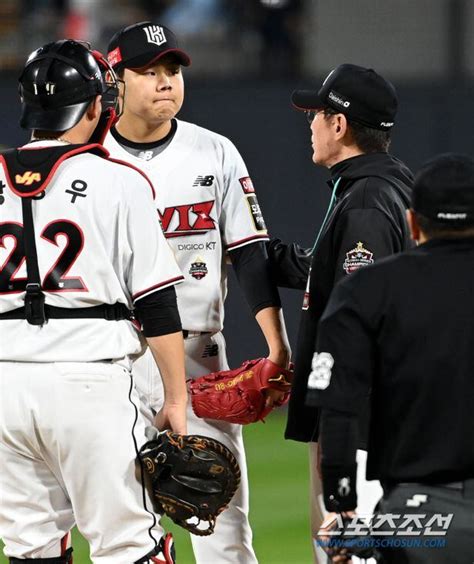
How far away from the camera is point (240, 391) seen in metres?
4.64

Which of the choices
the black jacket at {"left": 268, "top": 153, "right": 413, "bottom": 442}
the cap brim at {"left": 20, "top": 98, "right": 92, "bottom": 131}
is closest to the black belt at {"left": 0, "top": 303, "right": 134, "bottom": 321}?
the cap brim at {"left": 20, "top": 98, "right": 92, "bottom": 131}

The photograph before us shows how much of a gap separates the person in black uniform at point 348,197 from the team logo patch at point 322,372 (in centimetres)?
83

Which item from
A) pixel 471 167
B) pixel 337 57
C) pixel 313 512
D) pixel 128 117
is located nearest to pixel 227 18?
pixel 337 57

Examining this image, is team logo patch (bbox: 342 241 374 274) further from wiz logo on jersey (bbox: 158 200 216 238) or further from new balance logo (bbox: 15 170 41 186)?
new balance logo (bbox: 15 170 41 186)

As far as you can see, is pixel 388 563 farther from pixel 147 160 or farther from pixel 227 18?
pixel 227 18

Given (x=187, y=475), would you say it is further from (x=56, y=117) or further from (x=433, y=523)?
(x=56, y=117)

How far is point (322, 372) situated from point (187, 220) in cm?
173

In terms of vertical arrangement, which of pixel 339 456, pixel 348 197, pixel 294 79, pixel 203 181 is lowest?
pixel 294 79

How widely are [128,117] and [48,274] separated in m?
1.47

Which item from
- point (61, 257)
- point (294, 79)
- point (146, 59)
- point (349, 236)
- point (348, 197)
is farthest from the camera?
point (294, 79)

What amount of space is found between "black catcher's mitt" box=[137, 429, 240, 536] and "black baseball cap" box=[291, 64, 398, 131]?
4.32 ft

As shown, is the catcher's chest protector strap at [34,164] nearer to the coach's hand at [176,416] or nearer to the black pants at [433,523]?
the coach's hand at [176,416]

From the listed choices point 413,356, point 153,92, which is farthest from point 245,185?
point 413,356

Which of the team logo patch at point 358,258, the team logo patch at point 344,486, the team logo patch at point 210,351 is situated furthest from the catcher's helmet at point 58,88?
the team logo patch at point 344,486
